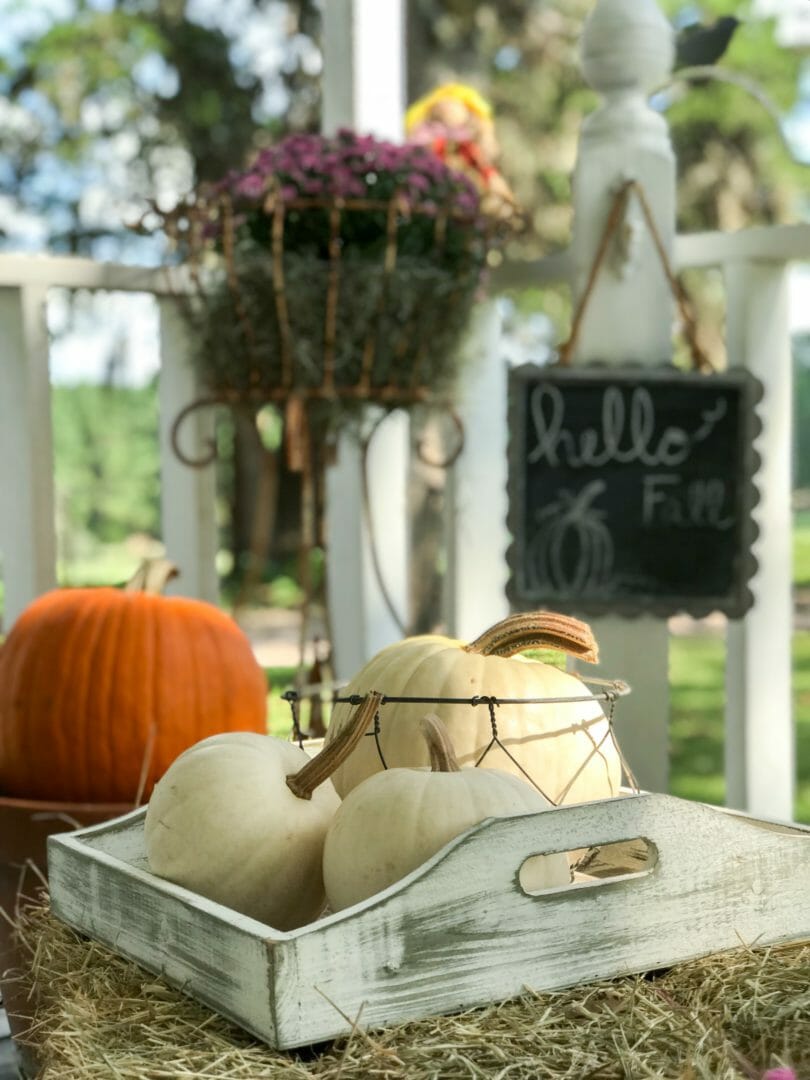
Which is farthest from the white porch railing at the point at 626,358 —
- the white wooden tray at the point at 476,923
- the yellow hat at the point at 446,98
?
the white wooden tray at the point at 476,923

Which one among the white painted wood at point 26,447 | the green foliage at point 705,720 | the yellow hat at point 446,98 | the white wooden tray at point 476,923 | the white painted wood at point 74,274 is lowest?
the green foliage at point 705,720

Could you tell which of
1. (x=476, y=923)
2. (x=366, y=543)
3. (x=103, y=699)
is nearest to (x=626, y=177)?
(x=366, y=543)

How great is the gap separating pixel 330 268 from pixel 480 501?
1.72 feet

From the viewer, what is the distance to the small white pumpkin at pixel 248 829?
758mm

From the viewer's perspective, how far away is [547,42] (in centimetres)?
726

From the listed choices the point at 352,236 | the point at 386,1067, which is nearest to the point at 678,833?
the point at 386,1067

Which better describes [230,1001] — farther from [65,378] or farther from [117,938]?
[65,378]

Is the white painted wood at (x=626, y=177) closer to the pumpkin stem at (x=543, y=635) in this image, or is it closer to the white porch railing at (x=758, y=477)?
the white porch railing at (x=758, y=477)

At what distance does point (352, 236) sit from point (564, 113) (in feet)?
19.8

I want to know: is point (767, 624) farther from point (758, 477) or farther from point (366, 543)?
point (366, 543)

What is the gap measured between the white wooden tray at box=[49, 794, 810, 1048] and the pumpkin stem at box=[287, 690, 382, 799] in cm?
9

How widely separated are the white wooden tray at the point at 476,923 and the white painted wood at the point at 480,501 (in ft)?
4.51

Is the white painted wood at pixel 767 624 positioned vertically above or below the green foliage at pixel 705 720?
above

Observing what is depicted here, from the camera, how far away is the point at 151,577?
5.04ft
